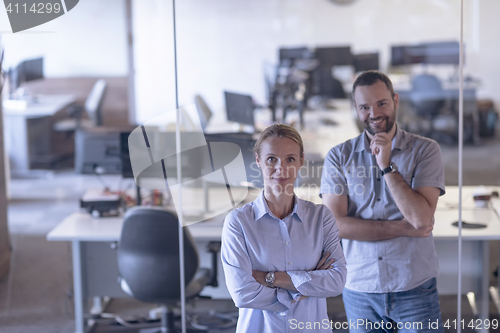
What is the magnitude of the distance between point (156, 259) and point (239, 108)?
1505mm

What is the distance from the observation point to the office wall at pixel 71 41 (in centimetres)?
270

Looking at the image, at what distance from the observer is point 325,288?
5.41 ft

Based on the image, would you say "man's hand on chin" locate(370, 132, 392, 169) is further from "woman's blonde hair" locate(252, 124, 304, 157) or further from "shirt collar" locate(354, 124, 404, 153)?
"woman's blonde hair" locate(252, 124, 304, 157)

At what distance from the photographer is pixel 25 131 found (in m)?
2.89

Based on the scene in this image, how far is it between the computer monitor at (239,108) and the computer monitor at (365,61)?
17.0ft

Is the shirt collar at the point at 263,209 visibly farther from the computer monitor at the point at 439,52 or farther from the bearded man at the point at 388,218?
the computer monitor at the point at 439,52

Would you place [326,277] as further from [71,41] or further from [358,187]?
[71,41]

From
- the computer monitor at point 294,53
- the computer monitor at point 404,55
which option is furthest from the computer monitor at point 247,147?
the computer monitor at point 404,55

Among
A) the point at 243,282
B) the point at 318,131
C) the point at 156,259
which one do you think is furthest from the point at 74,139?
the point at 243,282

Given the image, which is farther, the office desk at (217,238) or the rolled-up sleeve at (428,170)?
the office desk at (217,238)

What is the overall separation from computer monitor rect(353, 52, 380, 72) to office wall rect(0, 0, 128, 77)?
5884 mm

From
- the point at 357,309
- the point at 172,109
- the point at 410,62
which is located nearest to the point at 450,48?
the point at 410,62

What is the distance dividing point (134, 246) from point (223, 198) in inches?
21.7

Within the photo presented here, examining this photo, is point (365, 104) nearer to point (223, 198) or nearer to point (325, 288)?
point (325, 288)
